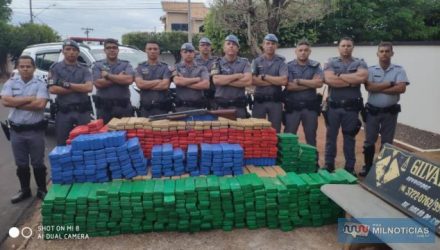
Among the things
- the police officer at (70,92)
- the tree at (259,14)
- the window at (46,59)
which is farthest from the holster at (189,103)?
the tree at (259,14)

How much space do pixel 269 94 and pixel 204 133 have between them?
1.69 meters

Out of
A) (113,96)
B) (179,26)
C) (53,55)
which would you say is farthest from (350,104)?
(179,26)

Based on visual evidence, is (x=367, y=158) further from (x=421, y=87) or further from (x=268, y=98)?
(x=421, y=87)

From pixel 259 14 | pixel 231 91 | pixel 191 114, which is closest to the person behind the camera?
pixel 191 114

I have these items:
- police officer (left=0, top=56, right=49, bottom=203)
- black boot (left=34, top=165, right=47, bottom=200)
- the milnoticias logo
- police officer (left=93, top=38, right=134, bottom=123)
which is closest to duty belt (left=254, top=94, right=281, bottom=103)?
police officer (left=93, top=38, right=134, bottom=123)

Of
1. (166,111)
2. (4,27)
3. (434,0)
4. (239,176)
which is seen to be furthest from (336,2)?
(4,27)

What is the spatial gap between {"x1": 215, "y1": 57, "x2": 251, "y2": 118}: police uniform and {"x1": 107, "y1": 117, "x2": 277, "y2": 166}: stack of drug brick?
3.37ft

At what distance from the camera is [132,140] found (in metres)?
4.91

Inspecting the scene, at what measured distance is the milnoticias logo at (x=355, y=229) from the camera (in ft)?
12.6

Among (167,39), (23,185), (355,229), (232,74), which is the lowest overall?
(23,185)

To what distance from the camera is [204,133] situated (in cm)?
514

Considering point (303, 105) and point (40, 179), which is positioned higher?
point (303, 105)

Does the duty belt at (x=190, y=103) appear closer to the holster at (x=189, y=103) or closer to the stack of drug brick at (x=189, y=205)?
the holster at (x=189, y=103)

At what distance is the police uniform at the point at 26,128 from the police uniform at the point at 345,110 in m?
4.47
